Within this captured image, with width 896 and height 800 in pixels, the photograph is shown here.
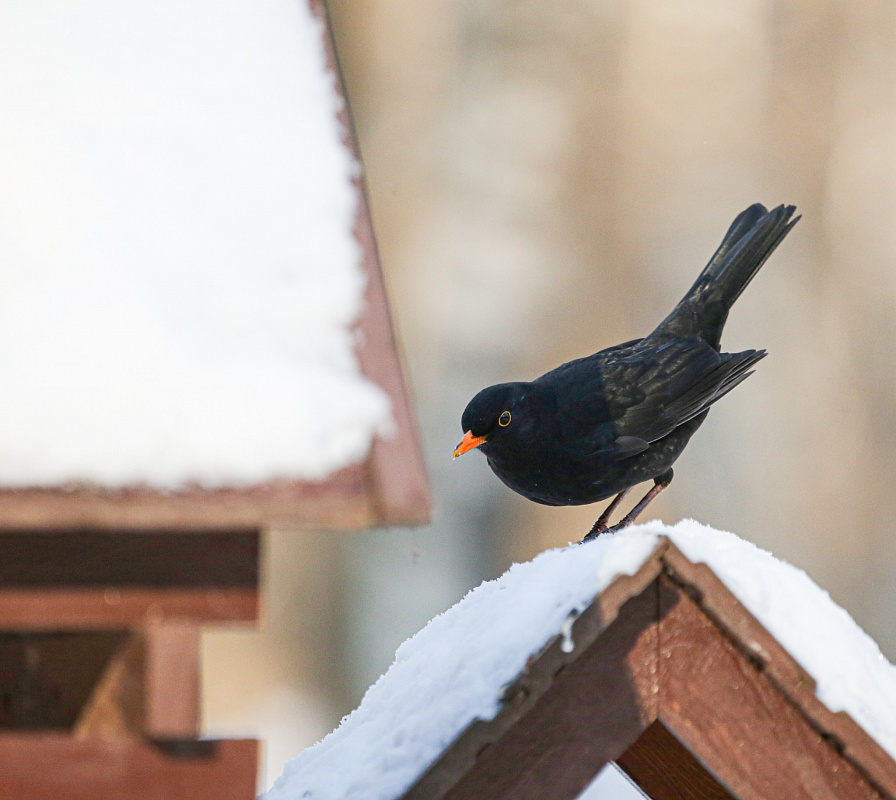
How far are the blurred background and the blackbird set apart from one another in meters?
4.53

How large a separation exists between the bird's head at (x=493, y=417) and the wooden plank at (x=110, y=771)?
1.85 meters

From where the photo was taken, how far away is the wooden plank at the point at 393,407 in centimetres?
101

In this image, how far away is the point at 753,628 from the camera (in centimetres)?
163

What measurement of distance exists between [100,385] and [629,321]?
7145 mm

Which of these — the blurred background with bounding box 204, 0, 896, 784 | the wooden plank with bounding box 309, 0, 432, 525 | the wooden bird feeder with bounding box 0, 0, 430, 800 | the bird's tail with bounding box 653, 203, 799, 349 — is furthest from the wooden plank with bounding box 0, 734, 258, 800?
the blurred background with bounding box 204, 0, 896, 784

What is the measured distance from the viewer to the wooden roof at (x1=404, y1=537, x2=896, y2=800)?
163cm

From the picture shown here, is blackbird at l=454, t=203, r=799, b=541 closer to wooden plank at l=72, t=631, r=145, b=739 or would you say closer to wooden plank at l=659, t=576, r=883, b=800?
wooden plank at l=659, t=576, r=883, b=800

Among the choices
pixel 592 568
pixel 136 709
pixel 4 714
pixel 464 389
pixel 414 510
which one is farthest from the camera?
pixel 464 389

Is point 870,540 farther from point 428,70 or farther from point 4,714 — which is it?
point 4,714

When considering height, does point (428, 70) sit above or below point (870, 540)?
above

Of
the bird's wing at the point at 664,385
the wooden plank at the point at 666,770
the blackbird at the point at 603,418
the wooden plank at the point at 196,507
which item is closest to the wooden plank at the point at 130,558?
the wooden plank at the point at 196,507

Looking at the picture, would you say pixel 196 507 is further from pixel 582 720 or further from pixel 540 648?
pixel 582 720

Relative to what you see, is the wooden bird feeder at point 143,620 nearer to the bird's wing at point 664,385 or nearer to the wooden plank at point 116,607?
the wooden plank at point 116,607

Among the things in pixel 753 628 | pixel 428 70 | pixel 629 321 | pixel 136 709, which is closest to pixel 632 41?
pixel 428 70
